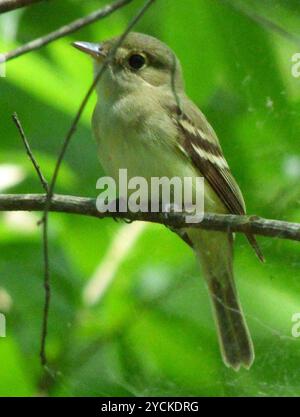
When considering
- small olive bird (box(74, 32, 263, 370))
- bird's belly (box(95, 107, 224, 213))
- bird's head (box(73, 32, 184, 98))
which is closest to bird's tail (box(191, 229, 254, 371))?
small olive bird (box(74, 32, 263, 370))

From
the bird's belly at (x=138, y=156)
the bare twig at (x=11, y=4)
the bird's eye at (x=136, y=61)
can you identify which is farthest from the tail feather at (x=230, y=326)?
the bare twig at (x=11, y=4)

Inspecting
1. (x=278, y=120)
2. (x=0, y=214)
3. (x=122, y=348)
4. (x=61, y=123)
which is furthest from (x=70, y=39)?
(x=122, y=348)

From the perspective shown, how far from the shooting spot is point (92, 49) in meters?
4.36

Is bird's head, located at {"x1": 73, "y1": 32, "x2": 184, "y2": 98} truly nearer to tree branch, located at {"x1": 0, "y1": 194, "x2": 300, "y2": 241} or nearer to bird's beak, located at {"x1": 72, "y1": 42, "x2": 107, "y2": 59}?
bird's beak, located at {"x1": 72, "y1": 42, "x2": 107, "y2": 59}

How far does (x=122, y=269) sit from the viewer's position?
414cm

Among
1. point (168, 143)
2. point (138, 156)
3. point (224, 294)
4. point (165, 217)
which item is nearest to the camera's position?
point (165, 217)

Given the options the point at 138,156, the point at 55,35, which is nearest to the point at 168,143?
the point at 138,156

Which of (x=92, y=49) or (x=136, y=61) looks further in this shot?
(x=136, y=61)

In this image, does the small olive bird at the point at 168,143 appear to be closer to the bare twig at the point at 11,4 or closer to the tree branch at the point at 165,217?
the tree branch at the point at 165,217

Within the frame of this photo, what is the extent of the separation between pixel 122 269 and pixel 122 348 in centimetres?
41

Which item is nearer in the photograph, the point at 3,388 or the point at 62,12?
the point at 3,388

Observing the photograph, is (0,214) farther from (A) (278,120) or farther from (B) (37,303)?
(A) (278,120)

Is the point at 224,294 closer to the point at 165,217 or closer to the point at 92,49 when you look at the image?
the point at 165,217

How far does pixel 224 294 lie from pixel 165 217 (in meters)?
0.79
